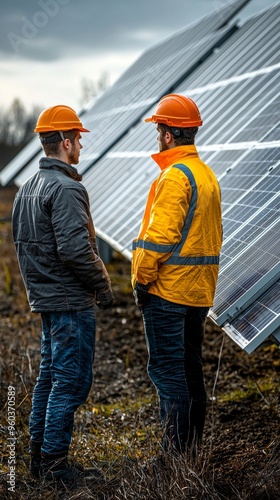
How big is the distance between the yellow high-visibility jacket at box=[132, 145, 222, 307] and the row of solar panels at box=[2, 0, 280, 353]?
0.89ft

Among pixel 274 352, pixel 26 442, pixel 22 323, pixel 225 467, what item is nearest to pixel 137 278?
pixel 225 467

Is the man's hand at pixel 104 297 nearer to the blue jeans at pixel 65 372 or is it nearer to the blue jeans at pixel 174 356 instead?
the blue jeans at pixel 65 372

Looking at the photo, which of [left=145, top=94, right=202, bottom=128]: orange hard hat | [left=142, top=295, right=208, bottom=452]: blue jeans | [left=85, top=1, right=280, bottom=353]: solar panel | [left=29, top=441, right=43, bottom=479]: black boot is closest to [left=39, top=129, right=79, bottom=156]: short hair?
[left=145, top=94, right=202, bottom=128]: orange hard hat

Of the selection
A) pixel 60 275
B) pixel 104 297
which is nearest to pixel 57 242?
pixel 60 275

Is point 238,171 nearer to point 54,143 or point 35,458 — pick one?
point 54,143

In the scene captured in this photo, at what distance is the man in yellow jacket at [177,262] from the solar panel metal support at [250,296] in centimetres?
17

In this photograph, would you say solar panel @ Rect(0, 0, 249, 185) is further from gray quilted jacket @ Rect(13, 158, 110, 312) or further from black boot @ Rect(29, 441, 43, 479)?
black boot @ Rect(29, 441, 43, 479)

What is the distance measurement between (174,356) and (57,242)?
103 cm

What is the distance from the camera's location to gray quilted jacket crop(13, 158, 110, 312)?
490cm

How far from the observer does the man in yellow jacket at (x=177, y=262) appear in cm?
476

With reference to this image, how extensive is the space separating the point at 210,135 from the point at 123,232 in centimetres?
129

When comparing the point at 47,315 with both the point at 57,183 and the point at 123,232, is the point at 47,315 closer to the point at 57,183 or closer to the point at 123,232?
the point at 57,183

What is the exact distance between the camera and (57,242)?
4930mm

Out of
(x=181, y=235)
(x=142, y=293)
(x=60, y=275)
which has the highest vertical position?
(x=181, y=235)
